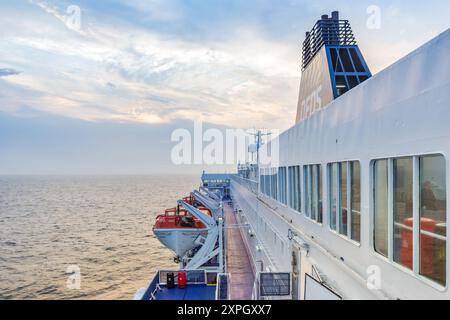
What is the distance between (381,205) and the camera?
4637 mm

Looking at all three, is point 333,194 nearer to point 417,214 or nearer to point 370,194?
point 370,194

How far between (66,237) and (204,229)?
82.7 feet

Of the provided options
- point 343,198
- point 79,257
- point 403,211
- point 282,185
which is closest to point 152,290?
point 282,185

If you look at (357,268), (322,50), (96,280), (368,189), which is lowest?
(96,280)

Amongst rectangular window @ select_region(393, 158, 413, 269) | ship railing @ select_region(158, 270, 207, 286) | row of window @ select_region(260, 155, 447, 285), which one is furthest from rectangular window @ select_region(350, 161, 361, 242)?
ship railing @ select_region(158, 270, 207, 286)

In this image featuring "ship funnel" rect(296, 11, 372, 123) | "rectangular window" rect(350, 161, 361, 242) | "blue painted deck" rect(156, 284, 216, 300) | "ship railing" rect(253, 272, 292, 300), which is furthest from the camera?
"ship funnel" rect(296, 11, 372, 123)

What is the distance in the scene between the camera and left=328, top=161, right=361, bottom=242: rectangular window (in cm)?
546

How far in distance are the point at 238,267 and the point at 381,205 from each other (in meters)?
13.6

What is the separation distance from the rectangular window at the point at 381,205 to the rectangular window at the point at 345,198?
1.80 ft

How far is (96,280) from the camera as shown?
26.2 metres

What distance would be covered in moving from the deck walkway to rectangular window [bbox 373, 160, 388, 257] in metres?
8.06

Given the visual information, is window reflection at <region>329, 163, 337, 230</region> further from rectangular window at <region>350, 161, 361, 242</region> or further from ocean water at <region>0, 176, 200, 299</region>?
ocean water at <region>0, 176, 200, 299</region>

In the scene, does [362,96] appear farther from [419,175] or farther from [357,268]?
[357,268]
